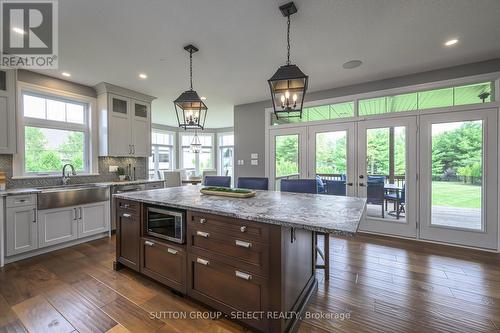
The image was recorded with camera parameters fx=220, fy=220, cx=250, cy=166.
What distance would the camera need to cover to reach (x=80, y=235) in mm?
3404

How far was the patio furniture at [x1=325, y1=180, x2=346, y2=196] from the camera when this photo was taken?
414 cm

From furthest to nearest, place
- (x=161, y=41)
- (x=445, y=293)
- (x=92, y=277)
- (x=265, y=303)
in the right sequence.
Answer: (x=161, y=41) → (x=92, y=277) → (x=445, y=293) → (x=265, y=303)

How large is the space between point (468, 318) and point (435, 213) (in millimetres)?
2080

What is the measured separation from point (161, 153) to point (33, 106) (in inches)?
190

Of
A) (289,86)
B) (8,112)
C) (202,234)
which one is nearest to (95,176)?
(8,112)

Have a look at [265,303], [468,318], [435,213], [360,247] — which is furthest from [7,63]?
[435,213]

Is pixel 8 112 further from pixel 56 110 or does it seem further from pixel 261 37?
pixel 261 37

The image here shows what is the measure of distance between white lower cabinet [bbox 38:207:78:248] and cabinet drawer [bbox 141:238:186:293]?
1.87m

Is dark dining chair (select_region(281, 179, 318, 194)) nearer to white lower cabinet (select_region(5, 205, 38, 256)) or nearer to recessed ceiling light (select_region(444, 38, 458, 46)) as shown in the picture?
recessed ceiling light (select_region(444, 38, 458, 46))

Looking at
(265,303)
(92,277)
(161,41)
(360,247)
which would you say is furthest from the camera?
(360,247)

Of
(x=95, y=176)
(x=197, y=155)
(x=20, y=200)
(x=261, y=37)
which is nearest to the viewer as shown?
Answer: (x=261, y=37)

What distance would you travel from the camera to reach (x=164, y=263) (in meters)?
2.09

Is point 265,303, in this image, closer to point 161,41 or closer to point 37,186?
point 161,41

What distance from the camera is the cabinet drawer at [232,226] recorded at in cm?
153
